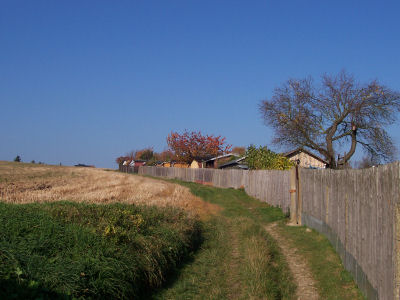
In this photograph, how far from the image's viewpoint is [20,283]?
206 inches

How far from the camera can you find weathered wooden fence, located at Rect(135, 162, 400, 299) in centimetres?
512

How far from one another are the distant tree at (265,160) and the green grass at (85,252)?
67.2 ft

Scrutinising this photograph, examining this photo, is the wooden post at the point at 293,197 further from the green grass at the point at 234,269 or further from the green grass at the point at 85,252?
the green grass at the point at 85,252

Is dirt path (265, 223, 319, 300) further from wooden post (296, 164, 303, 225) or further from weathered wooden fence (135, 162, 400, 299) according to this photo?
wooden post (296, 164, 303, 225)

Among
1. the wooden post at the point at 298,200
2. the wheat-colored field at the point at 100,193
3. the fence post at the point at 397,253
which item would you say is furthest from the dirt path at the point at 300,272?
the wheat-colored field at the point at 100,193

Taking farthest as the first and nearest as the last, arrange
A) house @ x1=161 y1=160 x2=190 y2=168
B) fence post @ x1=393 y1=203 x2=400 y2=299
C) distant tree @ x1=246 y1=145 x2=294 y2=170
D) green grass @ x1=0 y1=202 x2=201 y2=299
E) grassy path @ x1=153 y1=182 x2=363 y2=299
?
house @ x1=161 y1=160 x2=190 y2=168 → distant tree @ x1=246 y1=145 x2=294 y2=170 → grassy path @ x1=153 y1=182 x2=363 y2=299 → green grass @ x1=0 y1=202 x2=201 y2=299 → fence post @ x1=393 y1=203 x2=400 y2=299

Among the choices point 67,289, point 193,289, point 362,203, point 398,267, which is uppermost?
point 362,203

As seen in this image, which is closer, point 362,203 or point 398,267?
point 398,267

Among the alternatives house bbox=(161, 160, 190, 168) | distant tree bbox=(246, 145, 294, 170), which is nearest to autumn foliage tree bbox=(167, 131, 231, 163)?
house bbox=(161, 160, 190, 168)

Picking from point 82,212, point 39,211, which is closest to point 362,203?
point 82,212

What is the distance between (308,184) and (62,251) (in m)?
9.30

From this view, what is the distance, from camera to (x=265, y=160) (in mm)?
32719

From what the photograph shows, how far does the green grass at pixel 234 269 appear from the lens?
24.7 ft

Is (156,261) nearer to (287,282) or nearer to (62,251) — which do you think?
(62,251)
